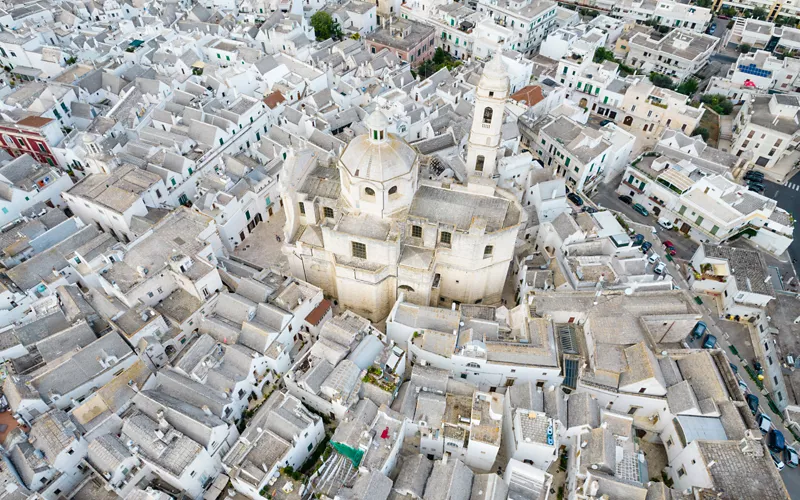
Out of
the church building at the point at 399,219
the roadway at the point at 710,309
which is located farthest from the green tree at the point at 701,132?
the church building at the point at 399,219

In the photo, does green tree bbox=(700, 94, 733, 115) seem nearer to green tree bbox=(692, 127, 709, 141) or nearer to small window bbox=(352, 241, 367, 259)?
green tree bbox=(692, 127, 709, 141)

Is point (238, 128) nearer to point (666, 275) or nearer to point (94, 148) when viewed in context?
point (94, 148)

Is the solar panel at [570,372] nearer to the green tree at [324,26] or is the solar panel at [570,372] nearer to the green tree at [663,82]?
the green tree at [663,82]

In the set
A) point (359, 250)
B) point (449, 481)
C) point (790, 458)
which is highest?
point (359, 250)

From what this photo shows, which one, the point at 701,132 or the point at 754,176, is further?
the point at 701,132

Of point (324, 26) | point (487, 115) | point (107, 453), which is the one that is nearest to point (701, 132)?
point (487, 115)

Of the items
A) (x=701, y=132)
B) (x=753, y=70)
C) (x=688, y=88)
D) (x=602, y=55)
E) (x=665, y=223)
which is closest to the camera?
(x=665, y=223)

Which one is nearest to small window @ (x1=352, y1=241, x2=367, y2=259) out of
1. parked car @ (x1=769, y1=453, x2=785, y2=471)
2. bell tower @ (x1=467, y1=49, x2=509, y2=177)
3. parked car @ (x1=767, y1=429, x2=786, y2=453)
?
bell tower @ (x1=467, y1=49, x2=509, y2=177)

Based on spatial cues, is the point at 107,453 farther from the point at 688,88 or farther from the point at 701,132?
the point at 688,88
